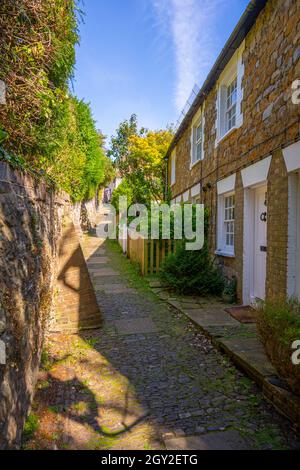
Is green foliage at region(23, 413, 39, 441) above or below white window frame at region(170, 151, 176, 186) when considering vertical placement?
below

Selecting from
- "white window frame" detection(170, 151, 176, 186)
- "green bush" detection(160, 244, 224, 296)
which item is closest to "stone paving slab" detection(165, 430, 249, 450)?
"green bush" detection(160, 244, 224, 296)

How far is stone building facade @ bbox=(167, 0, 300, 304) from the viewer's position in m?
4.30

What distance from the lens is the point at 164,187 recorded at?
17422 millimetres

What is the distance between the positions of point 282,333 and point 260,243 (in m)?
3.10

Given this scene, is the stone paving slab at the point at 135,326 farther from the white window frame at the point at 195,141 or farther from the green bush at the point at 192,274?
the white window frame at the point at 195,141

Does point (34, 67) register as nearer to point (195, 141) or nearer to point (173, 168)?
point (195, 141)

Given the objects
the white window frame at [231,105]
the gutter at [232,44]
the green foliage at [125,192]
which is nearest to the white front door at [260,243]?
the white window frame at [231,105]

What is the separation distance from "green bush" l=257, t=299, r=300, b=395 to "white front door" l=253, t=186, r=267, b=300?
2386 mm

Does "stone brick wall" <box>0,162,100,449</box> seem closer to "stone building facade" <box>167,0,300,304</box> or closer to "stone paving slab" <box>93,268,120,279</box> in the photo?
"stone building facade" <box>167,0,300,304</box>

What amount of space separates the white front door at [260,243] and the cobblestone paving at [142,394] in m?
1.57

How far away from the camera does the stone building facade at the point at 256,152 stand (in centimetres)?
430

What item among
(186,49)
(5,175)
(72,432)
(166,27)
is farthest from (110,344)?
(186,49)

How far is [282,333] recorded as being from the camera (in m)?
2.80

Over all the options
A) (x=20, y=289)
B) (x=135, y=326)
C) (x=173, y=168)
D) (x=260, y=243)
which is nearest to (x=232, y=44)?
(x=260, y=243)
